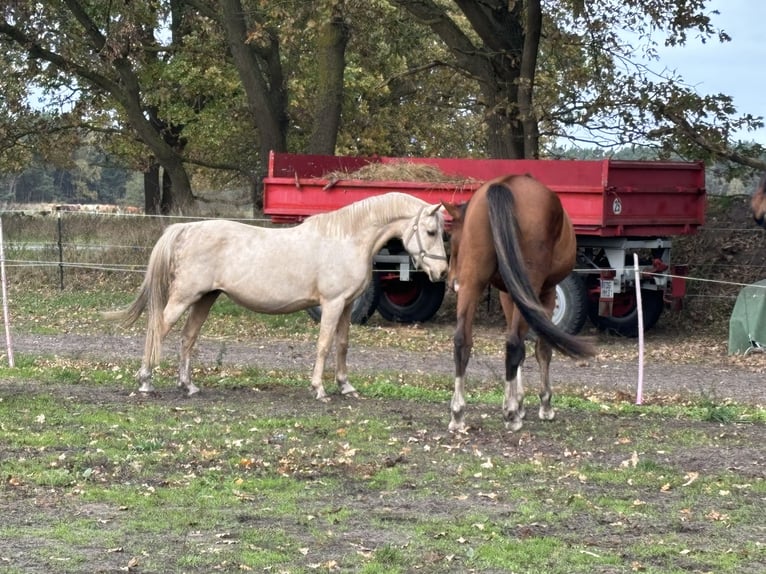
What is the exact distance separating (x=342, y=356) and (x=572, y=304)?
5.88 meters

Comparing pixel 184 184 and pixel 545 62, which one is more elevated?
pixel 545 62

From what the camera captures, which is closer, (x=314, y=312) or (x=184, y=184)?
(x=314, y=312)

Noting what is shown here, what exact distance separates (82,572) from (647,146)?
1560 cm

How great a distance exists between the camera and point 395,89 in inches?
1199

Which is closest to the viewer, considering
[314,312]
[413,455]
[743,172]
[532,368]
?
[413,455]

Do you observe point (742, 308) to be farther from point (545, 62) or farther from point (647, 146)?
point (545, 62)

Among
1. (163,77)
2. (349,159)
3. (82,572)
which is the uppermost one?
(163,77)

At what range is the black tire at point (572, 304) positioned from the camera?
15.9 metres

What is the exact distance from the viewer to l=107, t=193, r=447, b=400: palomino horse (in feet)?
34.6

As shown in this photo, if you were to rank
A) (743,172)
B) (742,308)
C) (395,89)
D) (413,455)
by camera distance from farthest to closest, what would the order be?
(395,89), (743,172), (742,308), (413,455)

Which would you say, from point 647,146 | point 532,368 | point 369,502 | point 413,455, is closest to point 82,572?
point 369,502

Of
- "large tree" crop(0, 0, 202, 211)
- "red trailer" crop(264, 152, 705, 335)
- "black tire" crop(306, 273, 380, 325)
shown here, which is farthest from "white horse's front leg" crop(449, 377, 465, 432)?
"large tree" crop(0, 0, 202, 211)

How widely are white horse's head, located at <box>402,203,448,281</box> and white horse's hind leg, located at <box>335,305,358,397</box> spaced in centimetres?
91

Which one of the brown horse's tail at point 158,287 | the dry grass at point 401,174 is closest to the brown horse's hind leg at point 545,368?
the brown horse's tail at point 158,287
